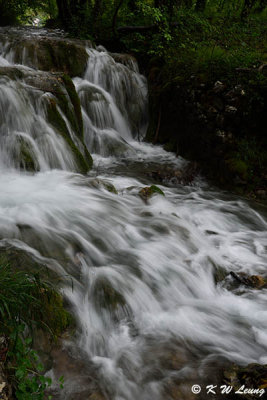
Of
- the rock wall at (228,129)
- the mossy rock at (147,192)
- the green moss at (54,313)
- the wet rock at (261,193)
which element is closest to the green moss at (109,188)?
the mossy rock at (147,192)

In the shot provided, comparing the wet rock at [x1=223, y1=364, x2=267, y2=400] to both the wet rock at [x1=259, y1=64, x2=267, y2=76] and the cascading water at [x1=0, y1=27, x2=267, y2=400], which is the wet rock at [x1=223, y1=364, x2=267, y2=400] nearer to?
the cascading water at [x1=0, y1=27, x2=267, y2=400]

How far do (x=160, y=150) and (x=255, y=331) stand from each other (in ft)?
20.1

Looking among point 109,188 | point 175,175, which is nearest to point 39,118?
point 109,188

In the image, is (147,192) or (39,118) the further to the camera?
(39,118)

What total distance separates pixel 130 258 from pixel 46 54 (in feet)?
22.6

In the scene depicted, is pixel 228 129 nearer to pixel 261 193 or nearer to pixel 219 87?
pixel 219 87

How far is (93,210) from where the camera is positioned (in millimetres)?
4805

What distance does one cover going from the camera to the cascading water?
9.08 feet

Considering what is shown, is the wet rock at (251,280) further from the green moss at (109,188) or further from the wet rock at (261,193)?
the wet rock at (261,193)

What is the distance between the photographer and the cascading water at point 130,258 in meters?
2.77

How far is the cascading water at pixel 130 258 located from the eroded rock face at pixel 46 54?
2.51 metres

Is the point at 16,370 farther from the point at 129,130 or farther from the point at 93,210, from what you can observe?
the point at 129,130

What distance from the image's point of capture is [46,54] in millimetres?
8688

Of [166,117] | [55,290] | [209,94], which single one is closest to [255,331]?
[55,290]
